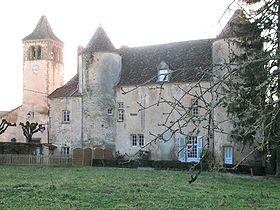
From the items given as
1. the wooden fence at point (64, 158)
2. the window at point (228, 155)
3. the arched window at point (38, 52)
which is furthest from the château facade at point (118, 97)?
the arched window at point (38, 52)

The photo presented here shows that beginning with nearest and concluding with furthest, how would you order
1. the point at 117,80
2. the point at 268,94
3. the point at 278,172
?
the point at 268,94 < the point at 278,172 < the point at 117,80

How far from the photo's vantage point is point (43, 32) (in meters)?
52.5

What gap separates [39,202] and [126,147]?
2626 centimetres

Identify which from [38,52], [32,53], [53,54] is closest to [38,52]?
[38,52]

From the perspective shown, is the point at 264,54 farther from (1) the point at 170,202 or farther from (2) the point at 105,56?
(2) the point at 105,56

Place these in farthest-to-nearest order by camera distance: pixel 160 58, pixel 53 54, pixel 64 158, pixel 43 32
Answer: pixel 53 54 → pixel 43 32 → pixel 160 58 → pixel 64 158

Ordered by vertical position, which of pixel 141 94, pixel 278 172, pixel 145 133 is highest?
pixel 141 94

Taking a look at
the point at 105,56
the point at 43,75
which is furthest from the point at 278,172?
the point at 43,75

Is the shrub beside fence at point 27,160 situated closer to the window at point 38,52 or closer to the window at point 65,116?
the window at point 65,116

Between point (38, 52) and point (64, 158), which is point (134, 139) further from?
point (38, 52)

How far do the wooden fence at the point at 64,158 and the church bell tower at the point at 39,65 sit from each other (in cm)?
1613

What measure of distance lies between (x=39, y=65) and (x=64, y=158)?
18.4 metres

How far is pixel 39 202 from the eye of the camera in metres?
12.8

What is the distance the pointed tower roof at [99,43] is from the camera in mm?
40859
